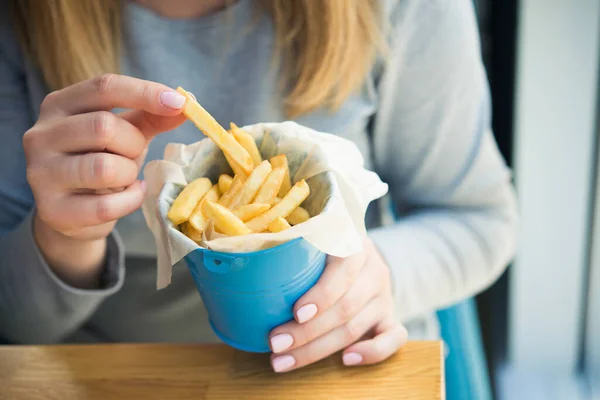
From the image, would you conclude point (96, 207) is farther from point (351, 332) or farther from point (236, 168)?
point (351, 332)

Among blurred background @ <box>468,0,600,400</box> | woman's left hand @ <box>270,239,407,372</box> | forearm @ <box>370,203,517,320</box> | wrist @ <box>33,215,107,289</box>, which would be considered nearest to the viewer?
woman's left hand @ <box>270,239,407,372</box>

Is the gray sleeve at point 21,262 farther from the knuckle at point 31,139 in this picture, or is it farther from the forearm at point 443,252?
the forearm at point 443,252

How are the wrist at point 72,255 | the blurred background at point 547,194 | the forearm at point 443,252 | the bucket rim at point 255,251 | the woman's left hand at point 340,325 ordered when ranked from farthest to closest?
the blurred background at point 547,194 → the forearm at point 443,252 → the wrist at point 72,255 → the woman's left hand at point 340,325 → the bucket rim at point 255,251

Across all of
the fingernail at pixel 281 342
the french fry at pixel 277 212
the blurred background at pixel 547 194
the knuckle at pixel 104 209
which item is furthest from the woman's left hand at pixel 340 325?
the blurred background at pixel 547 194

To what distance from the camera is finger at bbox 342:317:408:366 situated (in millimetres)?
723

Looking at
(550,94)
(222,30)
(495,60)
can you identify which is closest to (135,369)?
(222,30)

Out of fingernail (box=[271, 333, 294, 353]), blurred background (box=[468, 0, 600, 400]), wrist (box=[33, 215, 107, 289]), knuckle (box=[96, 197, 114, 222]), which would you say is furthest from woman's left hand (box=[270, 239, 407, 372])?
blurred background (box=[468, 0, 600, 400])

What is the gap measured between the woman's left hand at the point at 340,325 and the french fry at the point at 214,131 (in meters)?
0.14

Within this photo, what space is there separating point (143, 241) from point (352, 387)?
0.49 metres

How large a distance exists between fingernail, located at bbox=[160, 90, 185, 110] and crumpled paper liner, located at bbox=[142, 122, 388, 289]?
7 cm

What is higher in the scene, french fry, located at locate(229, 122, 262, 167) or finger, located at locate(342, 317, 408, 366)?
french fry, located at locate(229, 122, 262, 167)

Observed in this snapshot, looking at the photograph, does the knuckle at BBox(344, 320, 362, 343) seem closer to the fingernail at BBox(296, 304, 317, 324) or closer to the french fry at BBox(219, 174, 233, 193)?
the fingernail at BBox(296, 304, 317, 324)

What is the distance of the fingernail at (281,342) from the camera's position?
2.26 ft

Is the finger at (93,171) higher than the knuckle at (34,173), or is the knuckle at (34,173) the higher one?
the finger at (93,171)
